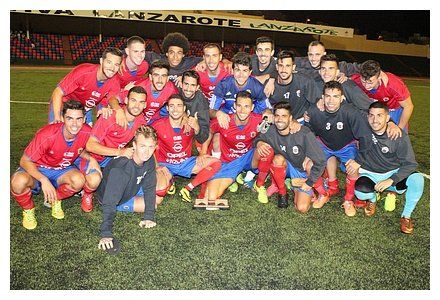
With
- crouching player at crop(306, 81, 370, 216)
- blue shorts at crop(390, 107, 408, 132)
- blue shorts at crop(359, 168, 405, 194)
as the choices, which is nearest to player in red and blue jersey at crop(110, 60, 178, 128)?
crouching player at crop(306, 81, 370, 216)

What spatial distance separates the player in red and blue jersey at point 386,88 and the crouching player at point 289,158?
3.31ft

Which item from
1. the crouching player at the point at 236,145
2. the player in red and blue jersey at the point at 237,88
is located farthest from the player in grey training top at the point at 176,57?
the crouching player at the point at 236,145

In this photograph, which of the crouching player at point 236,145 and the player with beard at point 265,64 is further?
the player with beard at point 265,64

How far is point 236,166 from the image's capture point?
445cm

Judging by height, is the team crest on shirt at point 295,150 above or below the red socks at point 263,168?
above

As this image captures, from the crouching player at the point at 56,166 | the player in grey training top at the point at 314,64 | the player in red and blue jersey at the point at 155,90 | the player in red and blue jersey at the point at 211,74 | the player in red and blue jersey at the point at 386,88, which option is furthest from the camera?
the player in grey training top at the point at 314,64

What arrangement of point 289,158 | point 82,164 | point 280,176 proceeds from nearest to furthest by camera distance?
point 82,164 < point 280,176 < point 289,158

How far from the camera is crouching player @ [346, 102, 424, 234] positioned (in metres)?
3.77

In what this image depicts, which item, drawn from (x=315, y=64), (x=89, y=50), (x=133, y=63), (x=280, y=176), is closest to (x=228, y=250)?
(x=280, y=176)

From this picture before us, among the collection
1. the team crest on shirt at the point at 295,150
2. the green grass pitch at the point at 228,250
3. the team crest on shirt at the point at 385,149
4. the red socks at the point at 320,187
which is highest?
the team crest on shirt at the point at 385,149

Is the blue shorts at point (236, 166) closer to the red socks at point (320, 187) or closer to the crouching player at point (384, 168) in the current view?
the red socks at point (320, 187)

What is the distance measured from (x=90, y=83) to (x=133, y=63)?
23.4 inches

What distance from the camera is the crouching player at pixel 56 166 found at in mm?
3470

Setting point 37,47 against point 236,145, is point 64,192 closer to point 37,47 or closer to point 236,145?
point 236,145
